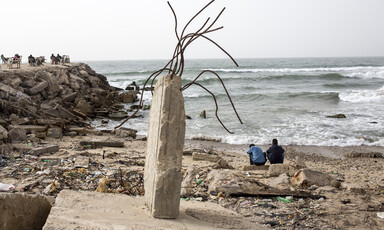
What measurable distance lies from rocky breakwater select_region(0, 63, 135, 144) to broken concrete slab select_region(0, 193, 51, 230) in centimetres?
518

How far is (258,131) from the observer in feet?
42.6

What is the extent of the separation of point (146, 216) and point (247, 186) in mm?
2638

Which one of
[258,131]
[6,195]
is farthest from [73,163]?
[258,131]

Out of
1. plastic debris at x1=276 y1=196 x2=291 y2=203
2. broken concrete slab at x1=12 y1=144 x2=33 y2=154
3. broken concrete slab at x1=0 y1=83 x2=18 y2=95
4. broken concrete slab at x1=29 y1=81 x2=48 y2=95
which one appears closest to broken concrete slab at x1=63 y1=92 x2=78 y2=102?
broken concrete slab at x1=29 y1=81 x2=48 y2=95

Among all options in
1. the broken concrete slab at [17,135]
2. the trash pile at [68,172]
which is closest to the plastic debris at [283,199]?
the trash pile at [68,172]

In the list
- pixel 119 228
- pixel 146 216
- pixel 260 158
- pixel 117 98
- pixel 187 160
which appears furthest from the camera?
pixel 117 98

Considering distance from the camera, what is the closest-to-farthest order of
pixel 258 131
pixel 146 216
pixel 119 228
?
pixel 119 228 < pixel 146 216 < pixel 258 131

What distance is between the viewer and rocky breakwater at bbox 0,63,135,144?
31.5 ft

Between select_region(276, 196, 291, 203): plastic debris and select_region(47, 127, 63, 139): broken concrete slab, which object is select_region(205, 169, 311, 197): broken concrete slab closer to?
select_region(276, 196, 291, 203): plastic debris

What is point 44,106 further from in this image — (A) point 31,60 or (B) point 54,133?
(A) point 31,60

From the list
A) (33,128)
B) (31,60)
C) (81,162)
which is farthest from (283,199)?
(31,60)

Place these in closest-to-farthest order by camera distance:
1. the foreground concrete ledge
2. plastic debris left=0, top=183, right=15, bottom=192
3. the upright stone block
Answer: the foreground concrete ledge, the upright stone block, plastic debris left=0, top=183, right=15, bottom=192

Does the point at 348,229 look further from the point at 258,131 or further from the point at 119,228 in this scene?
the point at 258,131

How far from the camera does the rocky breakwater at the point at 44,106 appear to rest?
31.5ft
